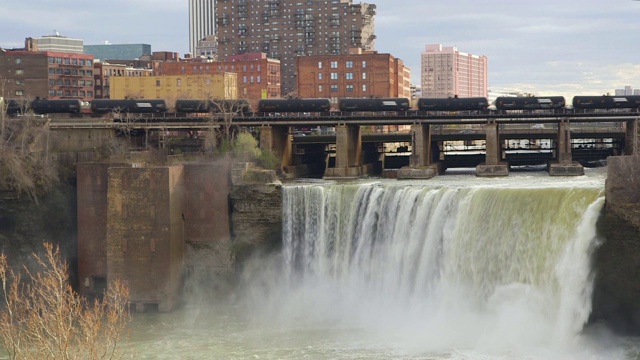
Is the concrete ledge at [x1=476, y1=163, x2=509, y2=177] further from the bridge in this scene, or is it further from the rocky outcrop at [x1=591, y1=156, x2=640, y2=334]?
the rocky outcrop at [x1=591, y1=156, x2=640, y2=334]

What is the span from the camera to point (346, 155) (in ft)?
231

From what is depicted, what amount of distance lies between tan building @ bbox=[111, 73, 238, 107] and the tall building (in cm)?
6027

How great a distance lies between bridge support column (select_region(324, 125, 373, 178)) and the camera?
230ft

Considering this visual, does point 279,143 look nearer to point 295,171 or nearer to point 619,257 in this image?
point 295,171

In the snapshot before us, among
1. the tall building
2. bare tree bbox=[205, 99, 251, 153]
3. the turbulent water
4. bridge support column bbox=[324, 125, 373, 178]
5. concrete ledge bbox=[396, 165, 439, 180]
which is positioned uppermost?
the tall building

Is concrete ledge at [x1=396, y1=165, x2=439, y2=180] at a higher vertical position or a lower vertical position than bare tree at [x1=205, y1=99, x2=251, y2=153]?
lower

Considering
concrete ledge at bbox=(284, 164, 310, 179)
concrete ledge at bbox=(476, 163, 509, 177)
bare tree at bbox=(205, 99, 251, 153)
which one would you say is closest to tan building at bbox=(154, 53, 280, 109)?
concrete ledge at bbox=(284, 164, 310, 179)

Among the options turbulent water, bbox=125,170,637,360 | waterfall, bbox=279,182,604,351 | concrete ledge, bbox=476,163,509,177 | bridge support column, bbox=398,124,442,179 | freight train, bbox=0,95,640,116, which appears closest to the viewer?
turbulent water, bbox=125,170,637,360

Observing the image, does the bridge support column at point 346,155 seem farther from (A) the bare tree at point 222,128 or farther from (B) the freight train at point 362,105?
(A) the bare tree at point 222,128

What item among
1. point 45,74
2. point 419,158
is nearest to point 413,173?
point 419,158

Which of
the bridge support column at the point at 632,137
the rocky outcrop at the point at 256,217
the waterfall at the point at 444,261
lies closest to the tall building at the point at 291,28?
the bridge support column at the point at 632,137

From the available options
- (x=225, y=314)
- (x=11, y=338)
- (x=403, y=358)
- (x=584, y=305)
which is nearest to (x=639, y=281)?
(x=584, y=305)

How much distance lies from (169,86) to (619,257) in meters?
85.7

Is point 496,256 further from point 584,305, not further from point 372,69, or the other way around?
point 372,69
